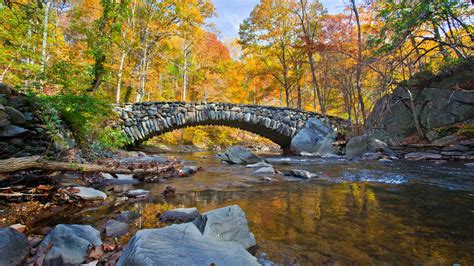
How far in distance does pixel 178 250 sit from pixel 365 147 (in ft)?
34.2

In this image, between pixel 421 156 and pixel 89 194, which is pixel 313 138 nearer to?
pixel 421 156

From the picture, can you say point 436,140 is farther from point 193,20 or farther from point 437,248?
point 193,20

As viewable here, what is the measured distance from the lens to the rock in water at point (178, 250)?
1308 mm

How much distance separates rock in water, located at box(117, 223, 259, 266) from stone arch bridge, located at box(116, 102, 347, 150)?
9826mm

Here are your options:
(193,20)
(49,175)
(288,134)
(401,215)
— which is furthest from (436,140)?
(193,20)

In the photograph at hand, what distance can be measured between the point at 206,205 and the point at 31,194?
2145 millimetres

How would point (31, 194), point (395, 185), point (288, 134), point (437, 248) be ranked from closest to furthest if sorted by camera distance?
point (437, 248), point (31, 194), point (395, 185), point (288, 134)

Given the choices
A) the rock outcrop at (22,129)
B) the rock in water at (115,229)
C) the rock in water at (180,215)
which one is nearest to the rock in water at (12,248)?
the rock in water at (115,229)

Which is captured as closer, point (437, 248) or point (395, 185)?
point (437, 248)

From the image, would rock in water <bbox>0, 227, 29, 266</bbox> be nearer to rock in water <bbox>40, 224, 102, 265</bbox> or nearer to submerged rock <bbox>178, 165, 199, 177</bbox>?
rock in water <bbox>40, 224, 102, 265</bbox>

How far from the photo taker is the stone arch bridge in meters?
10.9

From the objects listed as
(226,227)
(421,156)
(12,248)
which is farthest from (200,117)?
(12,248)

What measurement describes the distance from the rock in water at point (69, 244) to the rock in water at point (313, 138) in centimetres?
1198

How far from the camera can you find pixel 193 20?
16172 mm
